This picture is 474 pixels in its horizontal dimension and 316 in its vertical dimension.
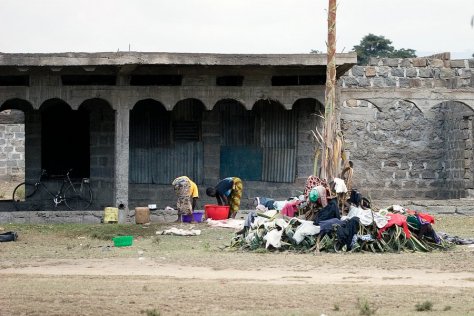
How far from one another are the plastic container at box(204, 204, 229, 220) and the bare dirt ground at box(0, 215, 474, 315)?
234 cm

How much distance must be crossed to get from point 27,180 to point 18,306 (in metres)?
14.3

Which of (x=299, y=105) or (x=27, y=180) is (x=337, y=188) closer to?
(x=299, y=105)

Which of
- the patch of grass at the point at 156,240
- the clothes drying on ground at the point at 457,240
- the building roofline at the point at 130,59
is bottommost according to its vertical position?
the patch of grass at the point at 156,240

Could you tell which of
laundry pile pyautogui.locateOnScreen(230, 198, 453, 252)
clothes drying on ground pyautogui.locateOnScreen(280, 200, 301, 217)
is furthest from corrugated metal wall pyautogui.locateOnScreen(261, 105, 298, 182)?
laundry pile pyautogui.locateOnScreen(230, 198, 453, 252)

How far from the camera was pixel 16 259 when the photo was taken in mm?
17047

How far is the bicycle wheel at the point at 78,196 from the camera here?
83.9 ft

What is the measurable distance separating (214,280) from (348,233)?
12.7 ft

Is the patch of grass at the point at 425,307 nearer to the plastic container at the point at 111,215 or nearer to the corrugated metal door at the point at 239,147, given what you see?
the plastic container at the point at 111,215

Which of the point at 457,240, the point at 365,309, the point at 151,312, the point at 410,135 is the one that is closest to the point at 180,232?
the point at 457,240

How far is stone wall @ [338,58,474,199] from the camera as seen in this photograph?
28.1 metres

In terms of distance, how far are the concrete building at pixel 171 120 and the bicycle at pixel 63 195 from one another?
8.2 inches

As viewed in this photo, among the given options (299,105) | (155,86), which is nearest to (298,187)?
(299,105)

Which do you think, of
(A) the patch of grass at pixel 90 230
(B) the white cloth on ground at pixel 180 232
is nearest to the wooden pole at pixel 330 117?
(B) the white cloth on ground at pixel 180 232

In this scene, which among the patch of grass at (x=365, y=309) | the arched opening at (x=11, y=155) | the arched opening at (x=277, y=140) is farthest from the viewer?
the arched opening at (x=11, y=155)
